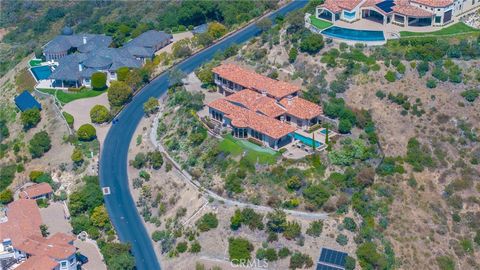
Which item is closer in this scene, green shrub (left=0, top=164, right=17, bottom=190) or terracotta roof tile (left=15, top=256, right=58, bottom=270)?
A: terracotta roof tile (left=15, top=256, right=58, bottom=270)

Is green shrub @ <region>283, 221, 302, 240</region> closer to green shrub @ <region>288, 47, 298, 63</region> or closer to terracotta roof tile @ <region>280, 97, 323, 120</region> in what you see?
terracotta roof tile @ <region>280, 97, 323, 120</region>

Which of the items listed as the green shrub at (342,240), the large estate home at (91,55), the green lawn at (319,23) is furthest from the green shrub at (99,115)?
the green shrub at (342,240)

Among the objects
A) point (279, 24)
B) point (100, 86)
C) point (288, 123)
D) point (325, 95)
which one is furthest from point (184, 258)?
point (279, 24)

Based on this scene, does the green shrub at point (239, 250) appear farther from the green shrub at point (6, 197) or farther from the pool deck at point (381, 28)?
the pool deck at point (381, 28)

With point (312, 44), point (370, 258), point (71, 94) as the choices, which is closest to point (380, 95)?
point (312, 44)

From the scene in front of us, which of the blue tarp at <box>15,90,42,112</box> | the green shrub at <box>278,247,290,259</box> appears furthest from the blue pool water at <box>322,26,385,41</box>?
the blue tarp at <box>15,90,42,112</box>
